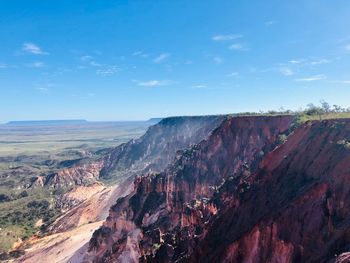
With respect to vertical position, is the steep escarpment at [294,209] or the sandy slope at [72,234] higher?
the steep escarpment at [294,209]

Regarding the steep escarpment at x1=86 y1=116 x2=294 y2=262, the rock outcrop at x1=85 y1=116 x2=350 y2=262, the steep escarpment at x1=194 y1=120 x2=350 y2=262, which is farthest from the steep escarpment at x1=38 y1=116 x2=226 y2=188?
the steep escarpment at x1=194 y1=120 x2=350 y2=262

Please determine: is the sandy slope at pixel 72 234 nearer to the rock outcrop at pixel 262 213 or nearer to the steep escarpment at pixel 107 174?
the steep escarpment at pixel 107 174

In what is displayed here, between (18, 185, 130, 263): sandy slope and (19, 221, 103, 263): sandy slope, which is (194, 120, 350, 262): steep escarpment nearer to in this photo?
(19, 221, 103, 263): sandy slope

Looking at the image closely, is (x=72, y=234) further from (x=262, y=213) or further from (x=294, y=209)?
(x=294, y=209)

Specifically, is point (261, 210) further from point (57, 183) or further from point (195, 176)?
point (57, 183)

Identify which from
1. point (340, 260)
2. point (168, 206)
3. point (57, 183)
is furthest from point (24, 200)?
point (340, 260)

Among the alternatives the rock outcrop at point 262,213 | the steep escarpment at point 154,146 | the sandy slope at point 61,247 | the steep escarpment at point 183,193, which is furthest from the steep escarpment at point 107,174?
the rock outcrop at point 262,213

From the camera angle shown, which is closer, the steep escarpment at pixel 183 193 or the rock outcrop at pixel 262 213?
the rock outcrop at pixel 262 213
